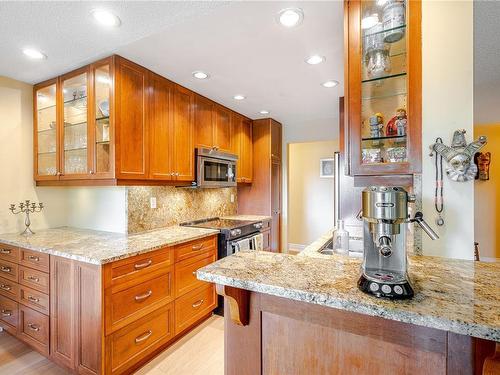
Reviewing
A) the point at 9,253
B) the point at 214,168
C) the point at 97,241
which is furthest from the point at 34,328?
the point at 214,168

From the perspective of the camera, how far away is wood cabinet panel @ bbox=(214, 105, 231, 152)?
3.45 m

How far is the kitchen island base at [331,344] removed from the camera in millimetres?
813

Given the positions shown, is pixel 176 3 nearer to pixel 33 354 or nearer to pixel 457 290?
pixel 457 290

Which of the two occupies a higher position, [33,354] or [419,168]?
[419,168]

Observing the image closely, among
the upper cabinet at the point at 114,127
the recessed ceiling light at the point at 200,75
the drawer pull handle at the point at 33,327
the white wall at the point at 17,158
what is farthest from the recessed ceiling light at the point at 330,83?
the drawer pull handle at the point at 33,327

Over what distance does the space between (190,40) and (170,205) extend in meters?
1.80

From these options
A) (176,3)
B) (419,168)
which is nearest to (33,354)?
(176,3)

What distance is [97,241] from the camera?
221 centimetres

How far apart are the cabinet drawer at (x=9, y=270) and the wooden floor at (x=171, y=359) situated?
583 mm

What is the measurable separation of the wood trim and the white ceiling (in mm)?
1567

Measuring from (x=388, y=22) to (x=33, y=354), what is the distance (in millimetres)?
3477

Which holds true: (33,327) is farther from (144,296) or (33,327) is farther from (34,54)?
(34,54)

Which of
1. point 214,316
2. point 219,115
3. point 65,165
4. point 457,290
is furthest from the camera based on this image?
point 219,115

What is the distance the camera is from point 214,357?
84.4 inches
